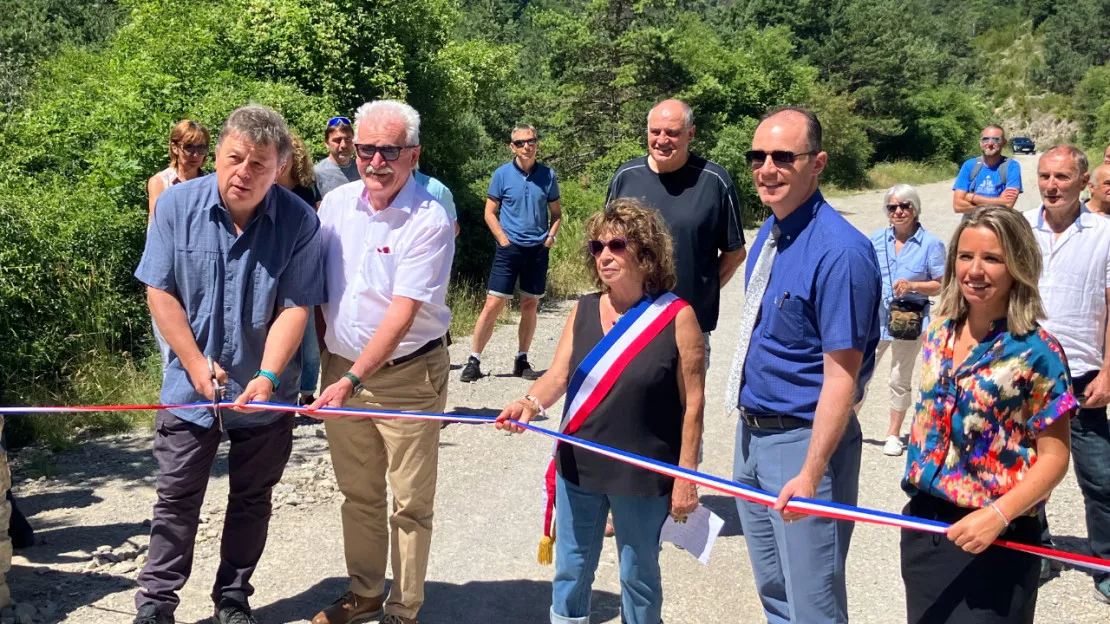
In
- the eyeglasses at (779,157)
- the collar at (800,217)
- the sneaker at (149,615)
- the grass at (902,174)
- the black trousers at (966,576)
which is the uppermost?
the grass at (902,174)

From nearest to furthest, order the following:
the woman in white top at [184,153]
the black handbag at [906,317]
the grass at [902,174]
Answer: the woman in white top at [184,153] < the black handbag at [906,317] < the grass at [902,174]

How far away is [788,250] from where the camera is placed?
348 centimetres

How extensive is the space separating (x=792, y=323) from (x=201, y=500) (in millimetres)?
2541

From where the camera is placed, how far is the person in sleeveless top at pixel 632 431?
3629 millimetres

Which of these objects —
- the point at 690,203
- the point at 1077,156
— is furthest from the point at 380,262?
the point at 1077,156

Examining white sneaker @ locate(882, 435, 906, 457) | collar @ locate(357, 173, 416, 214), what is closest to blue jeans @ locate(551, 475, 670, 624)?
collar @ locate(357, 173, 416, 214)

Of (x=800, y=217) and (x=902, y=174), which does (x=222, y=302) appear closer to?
(x=800, y=217)

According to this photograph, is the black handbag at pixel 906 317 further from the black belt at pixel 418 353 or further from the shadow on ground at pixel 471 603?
the black belt at pixel 418 353

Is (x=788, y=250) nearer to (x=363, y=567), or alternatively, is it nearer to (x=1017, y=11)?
(x=363, y=567)

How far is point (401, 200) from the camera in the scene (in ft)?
14.0

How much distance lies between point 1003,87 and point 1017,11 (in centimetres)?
1972

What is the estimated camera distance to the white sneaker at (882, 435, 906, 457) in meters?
7.37

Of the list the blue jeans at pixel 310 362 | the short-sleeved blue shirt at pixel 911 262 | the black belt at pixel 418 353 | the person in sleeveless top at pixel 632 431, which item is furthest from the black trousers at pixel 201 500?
the short-sleeved blue shirt at pixel 911 262

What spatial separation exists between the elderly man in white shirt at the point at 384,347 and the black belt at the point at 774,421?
54.9 inches
